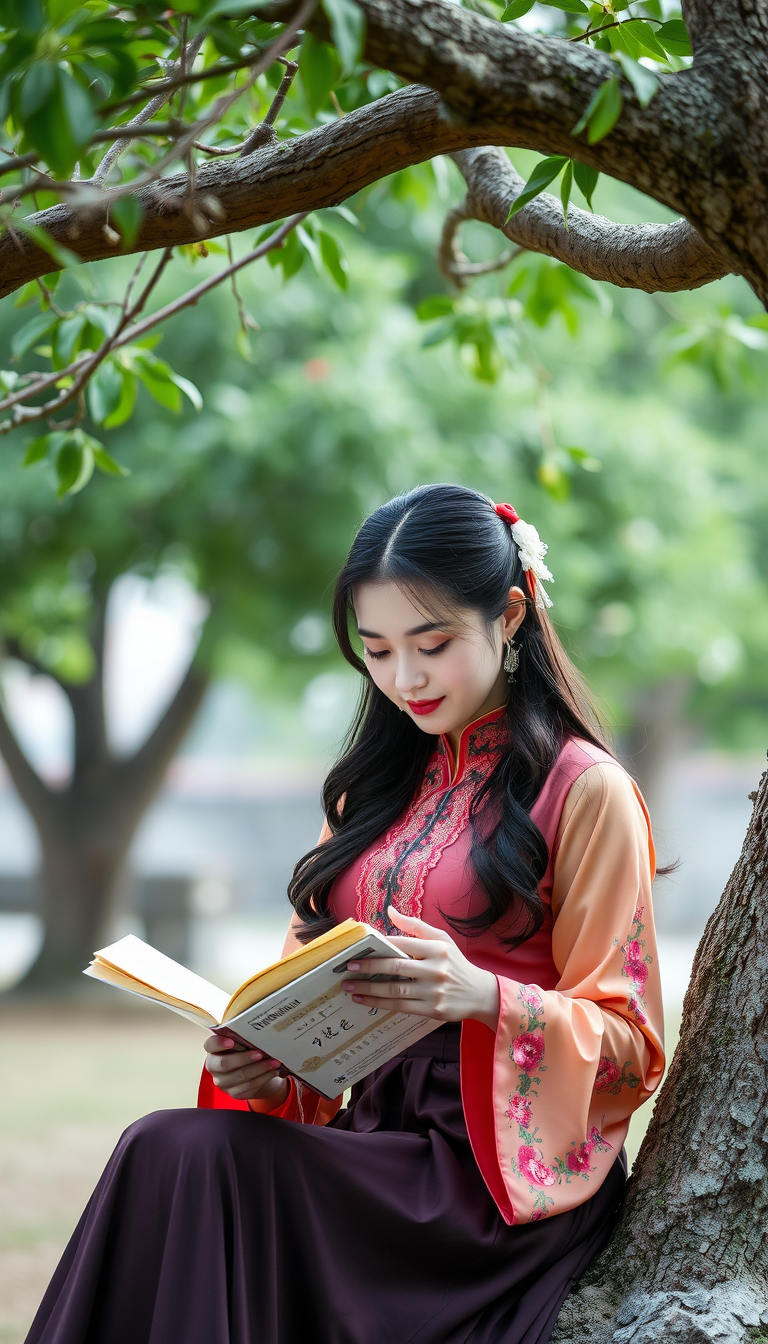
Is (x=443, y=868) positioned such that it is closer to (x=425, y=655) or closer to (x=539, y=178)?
(x=425, y=655)

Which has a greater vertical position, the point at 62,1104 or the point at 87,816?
the point at 62,1104

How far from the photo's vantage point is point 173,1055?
670 centimetres

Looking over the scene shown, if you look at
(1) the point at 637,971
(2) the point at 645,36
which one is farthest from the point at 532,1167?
(2) the point at 645,36

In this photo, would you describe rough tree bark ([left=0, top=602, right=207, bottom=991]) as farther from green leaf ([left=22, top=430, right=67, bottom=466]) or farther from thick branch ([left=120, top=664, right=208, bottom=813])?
green leaf ([left=22, top=430, right=67, bottom=466])

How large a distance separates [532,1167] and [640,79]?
1339 mm

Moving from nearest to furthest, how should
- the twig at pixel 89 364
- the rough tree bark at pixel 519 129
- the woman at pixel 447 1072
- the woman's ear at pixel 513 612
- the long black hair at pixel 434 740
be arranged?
the rough tree bark at pixel 519 129 < the woman at pixel 447 1072 < the long black hair at pixel 434 740 < the woman's ear at pixel 513 612 < the twig at pixel 89 364

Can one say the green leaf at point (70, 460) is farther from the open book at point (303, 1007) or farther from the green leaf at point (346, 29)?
the green leaf at point (346, 29)

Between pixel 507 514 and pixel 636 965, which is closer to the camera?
pixel 636 965

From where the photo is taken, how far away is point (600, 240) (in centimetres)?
193

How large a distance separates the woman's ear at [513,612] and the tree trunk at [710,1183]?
1.55ft

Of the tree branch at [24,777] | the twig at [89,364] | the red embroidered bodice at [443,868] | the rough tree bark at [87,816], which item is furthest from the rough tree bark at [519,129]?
the tree branch at [24,777]

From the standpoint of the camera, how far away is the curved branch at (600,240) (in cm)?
178

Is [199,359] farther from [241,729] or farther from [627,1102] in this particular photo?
[241,729]

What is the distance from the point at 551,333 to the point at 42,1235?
228 inches
